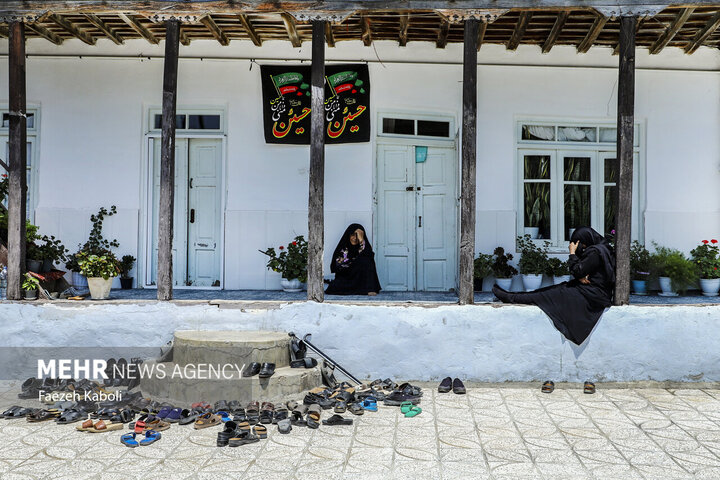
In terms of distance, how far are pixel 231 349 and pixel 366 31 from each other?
442 cm

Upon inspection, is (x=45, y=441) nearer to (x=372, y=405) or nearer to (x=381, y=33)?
(x=372, y=405)

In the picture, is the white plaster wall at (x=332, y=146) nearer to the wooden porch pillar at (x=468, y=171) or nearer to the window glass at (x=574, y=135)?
the window glass at (x=574, y=135)

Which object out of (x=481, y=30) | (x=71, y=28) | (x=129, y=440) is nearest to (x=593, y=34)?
(x=481, y=30)

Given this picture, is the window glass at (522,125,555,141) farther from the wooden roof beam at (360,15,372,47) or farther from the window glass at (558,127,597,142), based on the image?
the wooden roof beam at (360,15,372,47)

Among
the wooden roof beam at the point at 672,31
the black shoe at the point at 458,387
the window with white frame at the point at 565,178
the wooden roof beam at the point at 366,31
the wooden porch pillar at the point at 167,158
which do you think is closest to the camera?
the black shoe at the point at 458,387

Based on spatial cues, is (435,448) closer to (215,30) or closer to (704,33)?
(215,30)

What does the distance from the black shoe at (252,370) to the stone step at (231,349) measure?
119 millimetres

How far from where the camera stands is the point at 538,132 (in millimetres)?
8867

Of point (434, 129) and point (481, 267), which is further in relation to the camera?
point (434, 129)

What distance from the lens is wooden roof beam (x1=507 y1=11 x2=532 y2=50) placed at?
7.14m

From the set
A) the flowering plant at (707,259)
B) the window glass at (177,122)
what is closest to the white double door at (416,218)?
the window glass at (177,122)

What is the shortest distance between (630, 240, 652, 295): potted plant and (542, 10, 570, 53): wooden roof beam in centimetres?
295

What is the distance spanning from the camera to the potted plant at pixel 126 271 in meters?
8.54

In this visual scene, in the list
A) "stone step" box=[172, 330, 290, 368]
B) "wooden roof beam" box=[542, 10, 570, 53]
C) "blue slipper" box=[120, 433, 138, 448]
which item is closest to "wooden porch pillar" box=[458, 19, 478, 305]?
"wooden roof beam" box=[542, 10, 570, 53]
